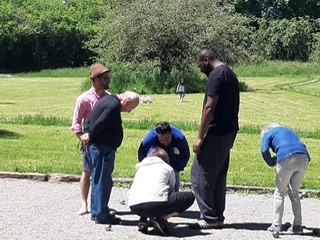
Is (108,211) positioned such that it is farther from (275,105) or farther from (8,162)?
(275,105)

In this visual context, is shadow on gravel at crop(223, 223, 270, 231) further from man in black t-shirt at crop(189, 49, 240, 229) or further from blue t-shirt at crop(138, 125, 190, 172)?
blue t-shirt at crop(138, 125, 190, 172)

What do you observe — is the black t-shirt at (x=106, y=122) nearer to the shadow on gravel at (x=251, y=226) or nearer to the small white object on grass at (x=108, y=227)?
the small white object on grass at (x=108, y=227)

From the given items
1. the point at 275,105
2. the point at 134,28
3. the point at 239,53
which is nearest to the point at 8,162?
the point at 275,105

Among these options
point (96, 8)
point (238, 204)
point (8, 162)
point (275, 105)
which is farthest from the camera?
point (96, 8)

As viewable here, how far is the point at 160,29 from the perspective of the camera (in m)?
35.5

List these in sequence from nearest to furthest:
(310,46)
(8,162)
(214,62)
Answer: (214,62) < (8,162) < (310,46)

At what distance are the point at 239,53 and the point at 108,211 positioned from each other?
98.8 feet

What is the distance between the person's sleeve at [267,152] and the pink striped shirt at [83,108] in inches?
79.3

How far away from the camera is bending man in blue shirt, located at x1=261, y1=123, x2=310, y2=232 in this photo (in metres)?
7.67

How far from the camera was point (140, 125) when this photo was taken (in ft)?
63.5

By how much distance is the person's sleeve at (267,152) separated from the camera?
771 centimetres

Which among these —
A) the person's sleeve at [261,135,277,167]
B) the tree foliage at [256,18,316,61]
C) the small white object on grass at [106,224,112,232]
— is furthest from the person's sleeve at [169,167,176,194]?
the tree foliage at [256,18,316,61]

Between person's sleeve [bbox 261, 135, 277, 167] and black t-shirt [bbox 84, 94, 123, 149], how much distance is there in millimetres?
1632

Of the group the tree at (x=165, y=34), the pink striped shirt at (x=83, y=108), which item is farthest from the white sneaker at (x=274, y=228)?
the tree at (x=165, y=34)
